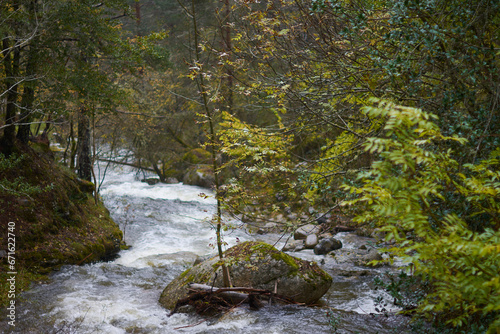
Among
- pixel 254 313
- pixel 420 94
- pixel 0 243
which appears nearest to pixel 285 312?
pixel 254 313

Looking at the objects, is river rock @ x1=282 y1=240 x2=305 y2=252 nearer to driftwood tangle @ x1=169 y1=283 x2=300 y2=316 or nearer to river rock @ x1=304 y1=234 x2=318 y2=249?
river rock @ x1=304 y1=234 x2=318 y2=249

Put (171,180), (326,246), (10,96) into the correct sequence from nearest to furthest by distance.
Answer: (10,96)
(326,246)
(171,180)

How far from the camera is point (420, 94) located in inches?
168

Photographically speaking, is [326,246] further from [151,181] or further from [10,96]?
[151,181]

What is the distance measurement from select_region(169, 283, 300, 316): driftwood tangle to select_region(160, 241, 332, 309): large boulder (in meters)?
0.17

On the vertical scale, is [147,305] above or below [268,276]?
below

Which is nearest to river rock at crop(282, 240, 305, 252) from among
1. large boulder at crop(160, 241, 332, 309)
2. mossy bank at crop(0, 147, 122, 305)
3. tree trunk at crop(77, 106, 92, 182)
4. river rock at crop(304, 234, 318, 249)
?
river rock at crop(304, 234, 318, 249)

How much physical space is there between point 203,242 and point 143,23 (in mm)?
16523

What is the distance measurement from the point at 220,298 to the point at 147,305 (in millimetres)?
1317

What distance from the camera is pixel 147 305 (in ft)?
18.5

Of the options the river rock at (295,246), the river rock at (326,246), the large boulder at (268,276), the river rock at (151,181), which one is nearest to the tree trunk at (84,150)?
the river rock at (151,181)

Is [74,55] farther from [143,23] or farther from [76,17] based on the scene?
[143,23]

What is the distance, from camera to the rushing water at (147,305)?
462 centimetres

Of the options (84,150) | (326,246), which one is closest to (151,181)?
(84,150)
